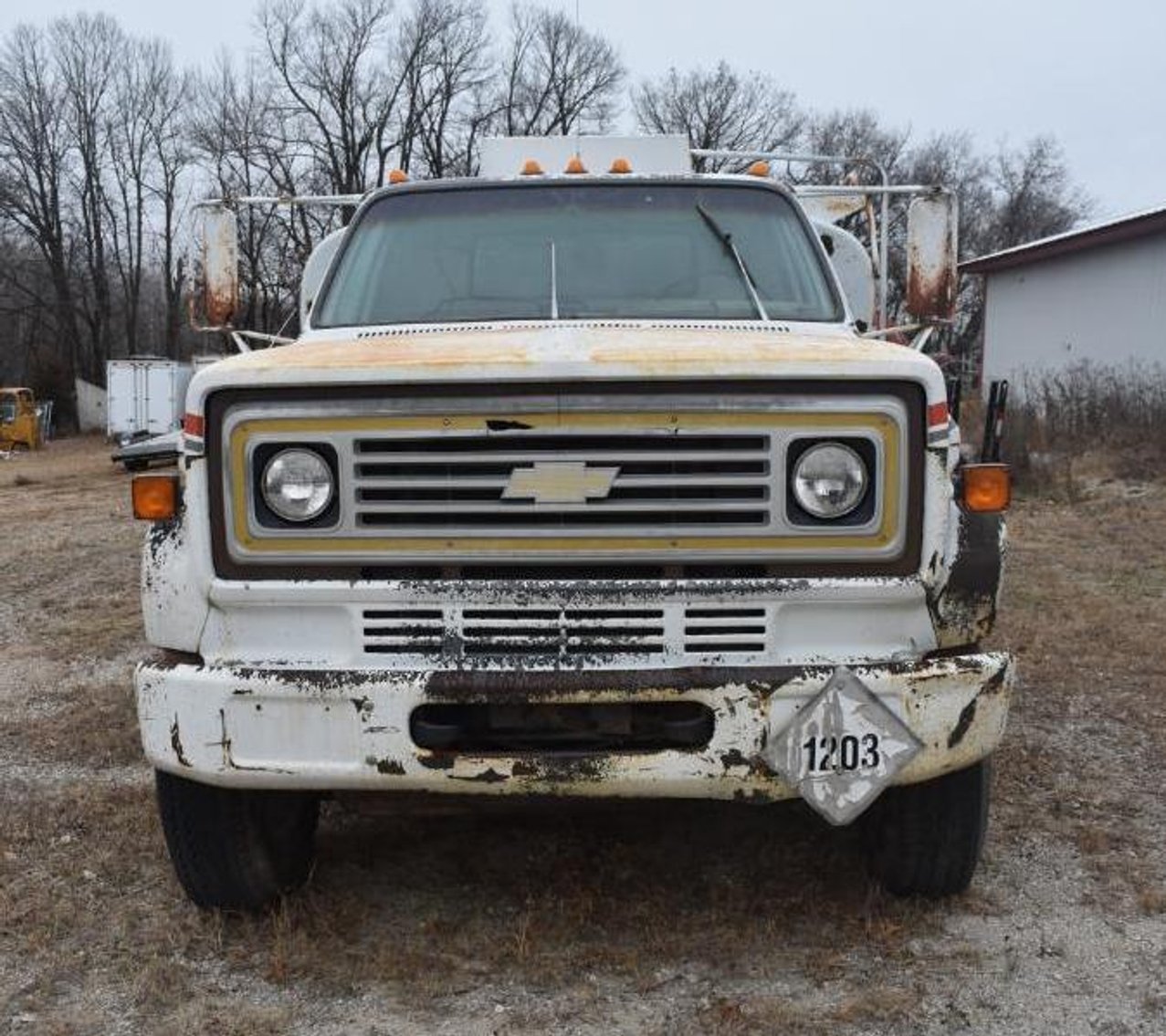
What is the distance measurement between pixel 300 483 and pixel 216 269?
207 cm

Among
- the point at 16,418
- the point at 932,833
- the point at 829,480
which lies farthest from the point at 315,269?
the point at 16,418

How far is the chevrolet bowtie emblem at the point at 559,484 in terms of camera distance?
9.36 ft

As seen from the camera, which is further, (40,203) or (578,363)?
(40,203)

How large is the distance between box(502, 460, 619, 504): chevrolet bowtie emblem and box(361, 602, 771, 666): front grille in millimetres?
268

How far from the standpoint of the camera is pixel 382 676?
2.84 meters

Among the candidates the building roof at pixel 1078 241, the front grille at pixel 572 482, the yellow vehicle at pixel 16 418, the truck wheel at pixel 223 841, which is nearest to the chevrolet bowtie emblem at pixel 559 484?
the front grille at pixel 572 482

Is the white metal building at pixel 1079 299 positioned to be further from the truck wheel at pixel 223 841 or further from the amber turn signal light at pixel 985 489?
the truck wheel at pixel 223 841

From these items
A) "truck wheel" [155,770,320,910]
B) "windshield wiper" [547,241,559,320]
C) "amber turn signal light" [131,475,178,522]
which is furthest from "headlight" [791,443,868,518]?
"truck wheel" [155,770,320,910]

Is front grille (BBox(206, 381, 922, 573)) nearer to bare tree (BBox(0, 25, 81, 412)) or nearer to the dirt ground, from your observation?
the dirt ground

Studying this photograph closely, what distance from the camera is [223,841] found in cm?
326

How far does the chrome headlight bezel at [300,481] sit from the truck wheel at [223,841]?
843 mm

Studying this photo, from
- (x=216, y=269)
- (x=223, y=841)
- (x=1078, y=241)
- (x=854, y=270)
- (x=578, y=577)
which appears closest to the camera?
(x=578, y=577)

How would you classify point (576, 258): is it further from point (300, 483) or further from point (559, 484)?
point (300, 483)

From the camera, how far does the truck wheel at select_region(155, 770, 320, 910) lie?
128 inches
